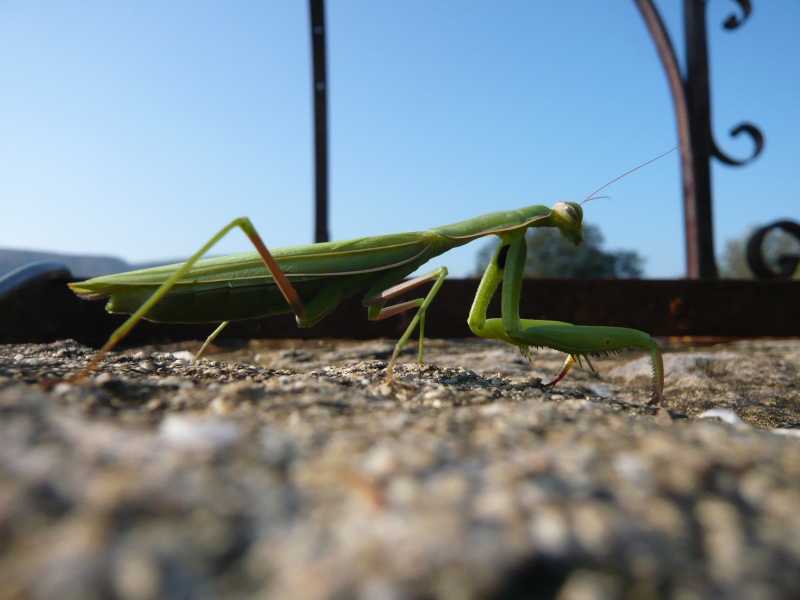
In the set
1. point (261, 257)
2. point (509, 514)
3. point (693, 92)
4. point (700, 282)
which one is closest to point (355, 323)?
point (261, 257)

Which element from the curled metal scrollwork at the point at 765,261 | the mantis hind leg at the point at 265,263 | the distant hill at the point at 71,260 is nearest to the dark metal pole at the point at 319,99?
the mantis hind leg at the point at 265,263

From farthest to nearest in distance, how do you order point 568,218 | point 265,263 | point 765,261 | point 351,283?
point 765,261
point 568,218
point 351,283
point 265,263

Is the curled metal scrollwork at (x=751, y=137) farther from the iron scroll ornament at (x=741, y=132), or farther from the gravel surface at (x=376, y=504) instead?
the gravel surface at (x=376, y=504)

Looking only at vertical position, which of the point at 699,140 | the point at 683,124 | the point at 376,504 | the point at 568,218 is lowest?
the point at 376,504

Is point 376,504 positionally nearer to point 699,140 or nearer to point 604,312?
point 604,312

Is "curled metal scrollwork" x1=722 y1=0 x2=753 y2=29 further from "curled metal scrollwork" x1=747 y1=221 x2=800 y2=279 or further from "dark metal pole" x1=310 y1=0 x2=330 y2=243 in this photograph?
"dark metal pole" x1=310 y1=0 x2=330 y2=243

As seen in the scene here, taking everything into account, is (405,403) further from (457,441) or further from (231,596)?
(231,596)

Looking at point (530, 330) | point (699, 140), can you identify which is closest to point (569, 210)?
point (530, 330)
